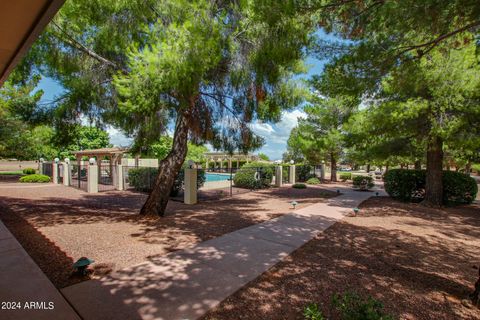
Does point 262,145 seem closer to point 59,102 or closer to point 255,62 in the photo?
point 255,62

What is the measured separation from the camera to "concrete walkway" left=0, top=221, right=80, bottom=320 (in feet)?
8.59

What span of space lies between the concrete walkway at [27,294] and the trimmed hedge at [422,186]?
12.9 m

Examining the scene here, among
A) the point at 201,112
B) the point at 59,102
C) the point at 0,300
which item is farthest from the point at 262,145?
the point at 0,300

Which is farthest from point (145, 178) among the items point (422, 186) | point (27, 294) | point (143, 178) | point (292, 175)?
point (422, 186)

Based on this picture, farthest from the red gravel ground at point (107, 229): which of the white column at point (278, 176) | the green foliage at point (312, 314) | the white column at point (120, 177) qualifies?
the white column at point (278, 176)

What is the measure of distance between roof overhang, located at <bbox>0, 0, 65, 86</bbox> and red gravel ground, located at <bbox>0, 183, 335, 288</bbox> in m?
2.99

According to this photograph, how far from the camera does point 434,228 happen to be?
684 cm

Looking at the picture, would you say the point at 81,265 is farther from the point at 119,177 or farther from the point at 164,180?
the point at 119,177

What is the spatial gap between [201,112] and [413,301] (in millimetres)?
7313

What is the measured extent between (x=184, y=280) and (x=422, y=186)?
38.7 ft

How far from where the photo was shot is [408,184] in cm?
1132

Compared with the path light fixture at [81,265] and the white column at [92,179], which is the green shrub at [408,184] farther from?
the white column at [92,179]

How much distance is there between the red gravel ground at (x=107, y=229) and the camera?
4.30 meters

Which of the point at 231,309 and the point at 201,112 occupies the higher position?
the point at 201,112
